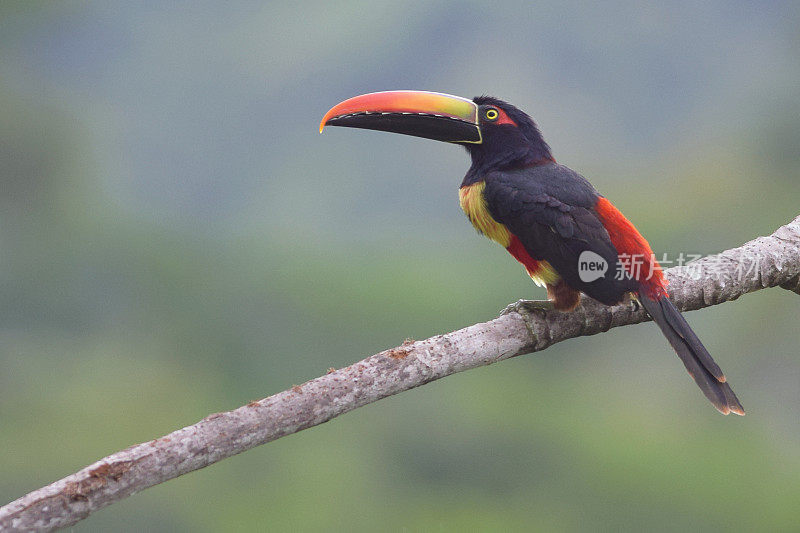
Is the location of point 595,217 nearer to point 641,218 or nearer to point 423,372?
point 423,372

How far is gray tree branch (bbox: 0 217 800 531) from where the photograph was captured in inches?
73.3

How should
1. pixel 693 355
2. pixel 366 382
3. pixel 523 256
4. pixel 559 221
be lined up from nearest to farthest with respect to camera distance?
pixel 366 382 < pixel 693 355 < pixel 559 221 < pixel 523 256

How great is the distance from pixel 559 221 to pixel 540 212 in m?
0.07

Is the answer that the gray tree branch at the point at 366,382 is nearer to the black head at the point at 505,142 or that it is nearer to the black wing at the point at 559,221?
the black wing at the point at 559,221

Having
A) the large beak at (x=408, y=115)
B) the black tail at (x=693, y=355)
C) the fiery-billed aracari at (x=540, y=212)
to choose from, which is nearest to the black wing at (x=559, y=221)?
the fiery-billed aracari at (x=540, y=212)

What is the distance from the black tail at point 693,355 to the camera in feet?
8.84

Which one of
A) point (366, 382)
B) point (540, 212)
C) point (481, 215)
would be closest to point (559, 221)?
point (540, 212)

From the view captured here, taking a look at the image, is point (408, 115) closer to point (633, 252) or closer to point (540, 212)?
point (540, 212)

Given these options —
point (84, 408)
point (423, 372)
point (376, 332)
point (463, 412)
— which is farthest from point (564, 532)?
point (423, 372)

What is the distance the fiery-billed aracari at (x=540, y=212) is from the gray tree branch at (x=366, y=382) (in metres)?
0.16

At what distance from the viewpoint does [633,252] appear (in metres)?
2.88

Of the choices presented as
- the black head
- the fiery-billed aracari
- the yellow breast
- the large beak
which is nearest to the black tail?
the fiery-billed aracari

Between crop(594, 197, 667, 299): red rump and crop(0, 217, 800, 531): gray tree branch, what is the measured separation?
15 centimetres

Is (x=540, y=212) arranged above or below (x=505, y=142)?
below
